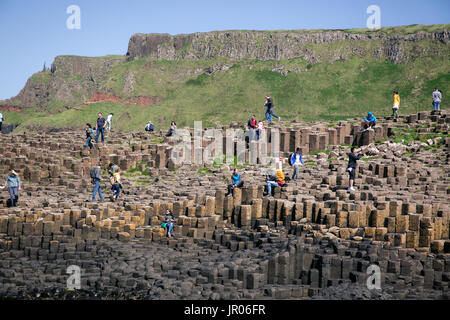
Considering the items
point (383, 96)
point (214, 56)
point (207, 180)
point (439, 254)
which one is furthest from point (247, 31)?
point (439, 254)

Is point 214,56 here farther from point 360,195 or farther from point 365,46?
point 360,195

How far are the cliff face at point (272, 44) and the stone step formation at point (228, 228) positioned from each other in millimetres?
64491

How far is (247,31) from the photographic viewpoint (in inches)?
4306

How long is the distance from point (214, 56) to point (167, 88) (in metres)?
9.78

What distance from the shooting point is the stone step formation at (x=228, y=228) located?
21297 mm

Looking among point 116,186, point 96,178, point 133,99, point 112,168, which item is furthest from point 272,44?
point 96,178

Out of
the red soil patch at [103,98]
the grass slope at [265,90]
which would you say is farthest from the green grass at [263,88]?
the red soil patch at [103,98]

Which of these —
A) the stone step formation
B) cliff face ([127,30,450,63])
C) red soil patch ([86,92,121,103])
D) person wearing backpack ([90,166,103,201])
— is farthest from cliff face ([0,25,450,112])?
person wearing backpack ([90,166,103,201])

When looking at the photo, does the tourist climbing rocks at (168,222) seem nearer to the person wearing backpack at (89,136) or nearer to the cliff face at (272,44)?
the person wearing backpack at (89,136)

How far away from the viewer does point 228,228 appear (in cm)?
2619

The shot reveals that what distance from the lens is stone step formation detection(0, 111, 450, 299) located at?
69.9 ft

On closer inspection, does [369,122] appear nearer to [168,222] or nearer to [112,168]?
[112,168]

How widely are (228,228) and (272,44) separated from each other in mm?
83414
